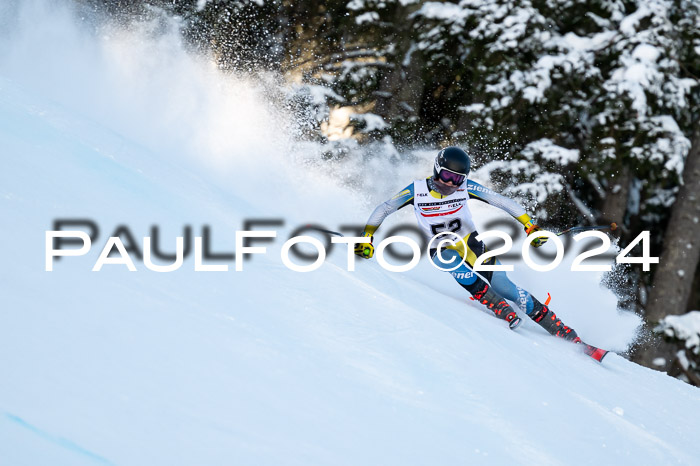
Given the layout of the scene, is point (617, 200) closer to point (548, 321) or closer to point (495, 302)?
point (548, 321)

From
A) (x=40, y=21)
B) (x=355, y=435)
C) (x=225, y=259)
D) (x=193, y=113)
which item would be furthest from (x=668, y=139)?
(x=40, y=21)

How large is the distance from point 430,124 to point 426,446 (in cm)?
879

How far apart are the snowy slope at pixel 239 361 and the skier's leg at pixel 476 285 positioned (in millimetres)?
193

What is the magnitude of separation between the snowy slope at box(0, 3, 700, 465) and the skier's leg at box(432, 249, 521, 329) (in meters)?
0.19

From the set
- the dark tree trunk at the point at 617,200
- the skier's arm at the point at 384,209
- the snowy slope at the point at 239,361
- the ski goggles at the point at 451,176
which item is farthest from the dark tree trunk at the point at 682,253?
the ski goggles at the point at 451,176

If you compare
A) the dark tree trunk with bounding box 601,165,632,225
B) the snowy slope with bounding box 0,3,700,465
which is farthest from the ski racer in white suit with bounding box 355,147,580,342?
the dark tree trunk with bounding box 601,165,632,225

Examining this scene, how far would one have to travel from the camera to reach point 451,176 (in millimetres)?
4762

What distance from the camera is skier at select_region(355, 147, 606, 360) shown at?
4.78 m

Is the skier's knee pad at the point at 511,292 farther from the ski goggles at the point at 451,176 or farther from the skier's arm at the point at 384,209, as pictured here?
the skier's arm at the point at 384,209

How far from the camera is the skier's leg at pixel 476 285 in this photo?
188 inches

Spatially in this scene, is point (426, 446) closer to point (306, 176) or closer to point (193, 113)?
point (306, 176)

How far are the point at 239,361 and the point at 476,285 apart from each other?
2.86 metres

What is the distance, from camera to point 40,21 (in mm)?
9273

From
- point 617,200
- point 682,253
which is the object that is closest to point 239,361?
point 617,200
